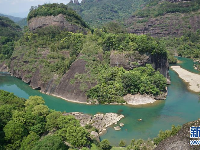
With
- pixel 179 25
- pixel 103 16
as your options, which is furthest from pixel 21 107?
pixel 103 16

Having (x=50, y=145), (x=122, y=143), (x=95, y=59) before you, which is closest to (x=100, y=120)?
(x=122, y=143)

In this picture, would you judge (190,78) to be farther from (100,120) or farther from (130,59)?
(100,120)

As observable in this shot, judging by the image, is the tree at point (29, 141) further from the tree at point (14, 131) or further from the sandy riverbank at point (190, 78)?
the sandy riverbank at point (190, 78)

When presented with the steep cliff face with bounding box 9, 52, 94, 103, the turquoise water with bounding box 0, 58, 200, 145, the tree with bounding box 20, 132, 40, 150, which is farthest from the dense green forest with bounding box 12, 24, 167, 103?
the tree with bounding box 20, 132, 40, 150

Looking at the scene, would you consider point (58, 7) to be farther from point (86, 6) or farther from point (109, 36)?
point (86, 6)

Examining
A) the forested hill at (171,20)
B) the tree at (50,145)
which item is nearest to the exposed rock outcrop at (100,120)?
the tree at (50,145)

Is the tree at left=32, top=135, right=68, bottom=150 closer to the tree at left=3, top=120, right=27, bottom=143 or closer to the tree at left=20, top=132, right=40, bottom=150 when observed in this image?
the tree at left=20, top=132, right=40, bottom=150
